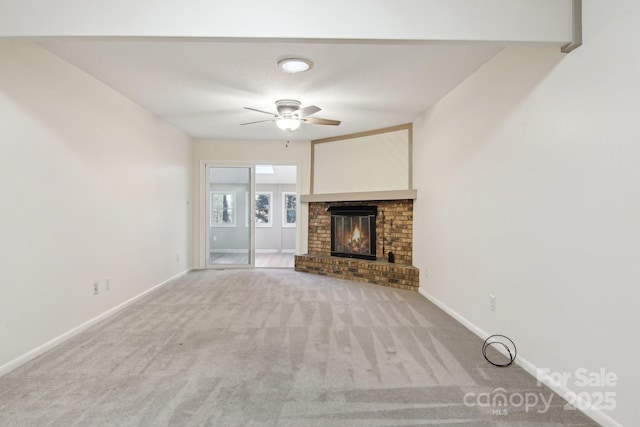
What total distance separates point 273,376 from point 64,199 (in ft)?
7.40

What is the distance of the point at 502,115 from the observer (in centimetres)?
279

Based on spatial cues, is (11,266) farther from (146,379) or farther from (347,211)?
(347,211)

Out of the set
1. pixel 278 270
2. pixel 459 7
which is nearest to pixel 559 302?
pixel 459 7

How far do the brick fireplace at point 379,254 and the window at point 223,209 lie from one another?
2187 mm

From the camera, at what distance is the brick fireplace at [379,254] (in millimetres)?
5055

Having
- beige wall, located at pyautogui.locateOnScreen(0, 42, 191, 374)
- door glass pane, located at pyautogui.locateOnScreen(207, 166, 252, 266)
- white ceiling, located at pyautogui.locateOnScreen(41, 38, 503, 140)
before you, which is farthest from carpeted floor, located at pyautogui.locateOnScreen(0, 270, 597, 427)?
door glass pane, located at pyautogui.locateOnScreen(207, 166, 252, 266)

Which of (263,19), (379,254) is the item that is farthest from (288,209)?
(263,19)

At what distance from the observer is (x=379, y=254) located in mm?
5523

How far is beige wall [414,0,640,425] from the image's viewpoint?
170 centimetres

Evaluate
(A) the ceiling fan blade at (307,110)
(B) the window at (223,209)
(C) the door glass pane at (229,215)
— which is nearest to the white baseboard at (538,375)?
(A) the ceiling fan blade at (307,110)

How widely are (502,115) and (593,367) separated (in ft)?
5.93

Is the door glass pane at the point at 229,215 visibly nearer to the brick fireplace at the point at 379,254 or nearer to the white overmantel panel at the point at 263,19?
the brick fireplace at the point at 379,254

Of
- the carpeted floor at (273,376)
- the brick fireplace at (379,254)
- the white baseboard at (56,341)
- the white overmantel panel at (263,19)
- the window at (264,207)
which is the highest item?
the white overmantel panel at (263,19)

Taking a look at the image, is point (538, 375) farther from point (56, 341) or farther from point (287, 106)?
point (56, 341)
